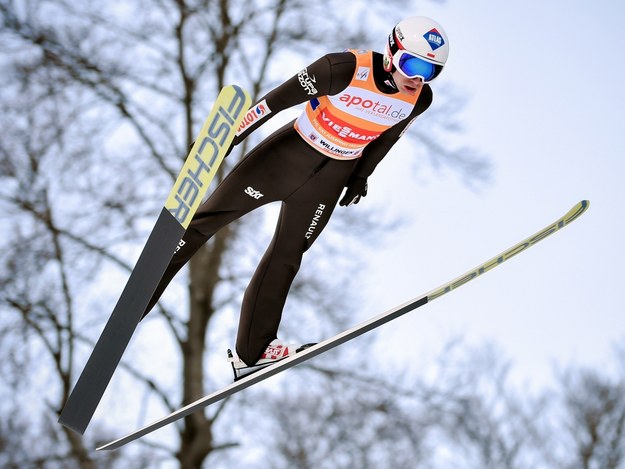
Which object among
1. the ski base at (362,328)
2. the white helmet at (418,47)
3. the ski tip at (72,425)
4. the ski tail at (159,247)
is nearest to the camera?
the ski tail at (159,247)

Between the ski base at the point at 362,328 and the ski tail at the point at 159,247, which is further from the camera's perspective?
the ski base at the point at 362,328

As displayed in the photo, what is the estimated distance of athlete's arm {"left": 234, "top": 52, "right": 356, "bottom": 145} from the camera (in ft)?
11.5

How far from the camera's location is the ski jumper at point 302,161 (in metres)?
3.53

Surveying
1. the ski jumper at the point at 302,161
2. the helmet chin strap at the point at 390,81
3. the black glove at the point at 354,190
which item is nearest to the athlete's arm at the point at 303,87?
the ski jumper at the point at 302,161

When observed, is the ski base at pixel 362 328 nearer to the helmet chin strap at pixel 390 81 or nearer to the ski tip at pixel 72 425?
the ski tip at pixel 72 425

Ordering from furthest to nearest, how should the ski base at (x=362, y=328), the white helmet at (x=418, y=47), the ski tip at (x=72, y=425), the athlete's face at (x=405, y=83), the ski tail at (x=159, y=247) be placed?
the ski base at (x=362, y=328)
the ski tip at (x=72, y=425)
the athlete's face at (x=405, y=83)
the white helmet at (x=418, y=47)
the ski tail at (x=159, y=247)

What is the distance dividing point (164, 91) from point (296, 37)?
145 centimetres

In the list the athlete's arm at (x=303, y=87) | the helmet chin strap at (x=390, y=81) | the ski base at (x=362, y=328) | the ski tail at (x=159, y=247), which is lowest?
the ski base at (x=362, y=328)

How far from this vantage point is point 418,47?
3.40m

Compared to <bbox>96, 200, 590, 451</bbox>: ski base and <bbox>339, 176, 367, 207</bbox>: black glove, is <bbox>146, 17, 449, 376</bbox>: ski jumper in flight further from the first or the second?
<bbox>96, 200, 590, 451</bbox>: ski base

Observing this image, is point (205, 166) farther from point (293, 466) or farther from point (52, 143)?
point (293, 466)

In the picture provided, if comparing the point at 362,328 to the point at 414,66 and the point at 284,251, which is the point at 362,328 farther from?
the point at 414,66

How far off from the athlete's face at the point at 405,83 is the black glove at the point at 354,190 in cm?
51

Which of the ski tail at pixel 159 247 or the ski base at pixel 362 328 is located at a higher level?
the ski tail at pixel 159 247
